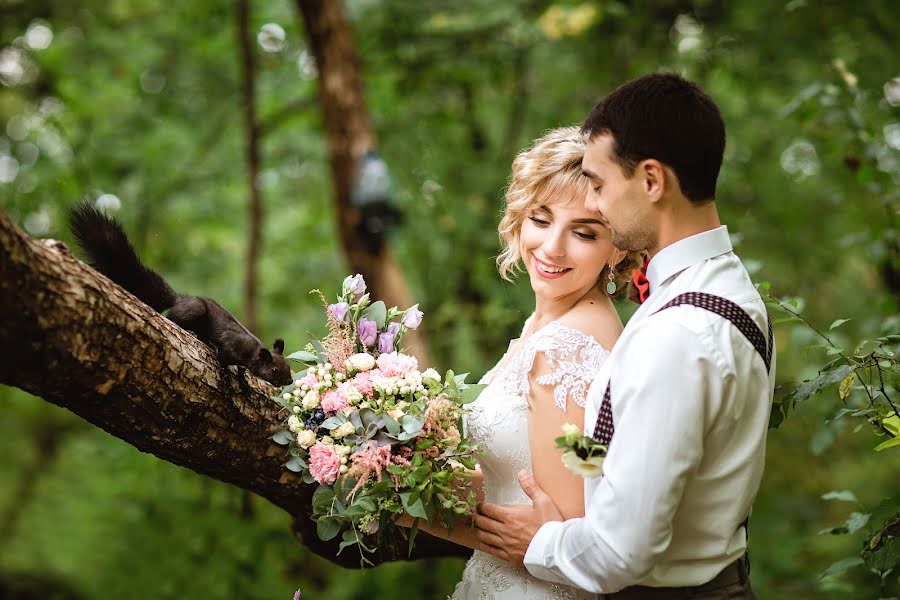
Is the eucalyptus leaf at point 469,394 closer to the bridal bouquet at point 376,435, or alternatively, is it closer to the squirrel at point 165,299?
the bridal bouquet at point 376,435

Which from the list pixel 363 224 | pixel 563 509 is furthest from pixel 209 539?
pixel 563 509

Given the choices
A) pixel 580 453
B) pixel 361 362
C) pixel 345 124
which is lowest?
pixel 580 453

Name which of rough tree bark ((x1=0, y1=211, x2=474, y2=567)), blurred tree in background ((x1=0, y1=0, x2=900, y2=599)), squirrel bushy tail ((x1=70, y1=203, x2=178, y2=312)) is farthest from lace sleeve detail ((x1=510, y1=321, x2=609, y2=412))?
blurred tree in background ((x1=0, y1=0, x2=900, y2=599))

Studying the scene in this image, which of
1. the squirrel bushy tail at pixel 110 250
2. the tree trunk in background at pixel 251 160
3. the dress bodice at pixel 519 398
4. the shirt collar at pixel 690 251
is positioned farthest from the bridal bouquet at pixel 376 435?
the tree trunk in background at pixel 251 160

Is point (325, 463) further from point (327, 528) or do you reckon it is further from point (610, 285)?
point (610, 285)

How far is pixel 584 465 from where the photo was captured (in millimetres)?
1617

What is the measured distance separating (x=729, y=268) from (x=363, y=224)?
12.5ft

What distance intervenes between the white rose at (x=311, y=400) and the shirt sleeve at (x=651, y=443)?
84cm

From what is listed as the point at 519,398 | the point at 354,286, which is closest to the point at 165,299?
the point at 354,286

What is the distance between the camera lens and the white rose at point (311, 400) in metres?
2.07

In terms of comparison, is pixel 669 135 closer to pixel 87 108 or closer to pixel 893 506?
pixel 893 506

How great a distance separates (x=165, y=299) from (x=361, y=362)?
70 centimetres

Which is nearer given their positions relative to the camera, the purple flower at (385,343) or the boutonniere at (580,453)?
the boutonniere at (580,453)

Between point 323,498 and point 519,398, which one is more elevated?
point 519,398
